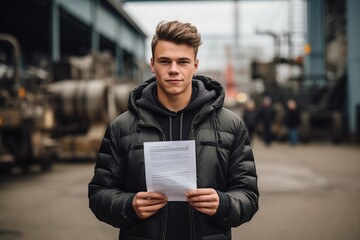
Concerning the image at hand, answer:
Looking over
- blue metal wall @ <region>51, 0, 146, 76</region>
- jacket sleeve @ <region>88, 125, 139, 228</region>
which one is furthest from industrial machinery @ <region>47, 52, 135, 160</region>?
jacket sleeve @ <region>88, 125, 139, 228</region>

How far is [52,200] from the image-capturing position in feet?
25.8

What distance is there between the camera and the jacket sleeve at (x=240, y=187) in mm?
2412

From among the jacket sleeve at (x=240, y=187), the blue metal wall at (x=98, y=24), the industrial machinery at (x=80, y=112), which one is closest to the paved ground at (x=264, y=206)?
the industrial machinery at (x=80, y=112)

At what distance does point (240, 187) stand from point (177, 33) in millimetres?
867

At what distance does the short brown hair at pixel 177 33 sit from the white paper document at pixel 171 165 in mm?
532

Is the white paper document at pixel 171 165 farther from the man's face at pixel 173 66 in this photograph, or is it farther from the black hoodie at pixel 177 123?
the man's face at pixel 173 66

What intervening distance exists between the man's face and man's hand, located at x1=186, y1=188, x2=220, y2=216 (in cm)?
54

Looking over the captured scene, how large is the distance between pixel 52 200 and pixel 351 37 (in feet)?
56.8

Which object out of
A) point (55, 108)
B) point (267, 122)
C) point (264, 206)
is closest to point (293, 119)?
point (267, 122)

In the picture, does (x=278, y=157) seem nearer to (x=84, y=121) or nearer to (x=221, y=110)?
(x=84, y=121)

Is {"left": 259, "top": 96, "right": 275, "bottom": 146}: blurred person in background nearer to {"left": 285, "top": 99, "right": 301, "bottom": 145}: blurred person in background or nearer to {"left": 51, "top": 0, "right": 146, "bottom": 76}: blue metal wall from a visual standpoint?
{"left": 285, "top": 99, "right": 301, "bottom": 145}: blurred person in background

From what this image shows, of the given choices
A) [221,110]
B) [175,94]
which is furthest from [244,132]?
[175,94]

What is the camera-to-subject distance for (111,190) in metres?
2.53

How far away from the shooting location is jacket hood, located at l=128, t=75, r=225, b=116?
255 cm
